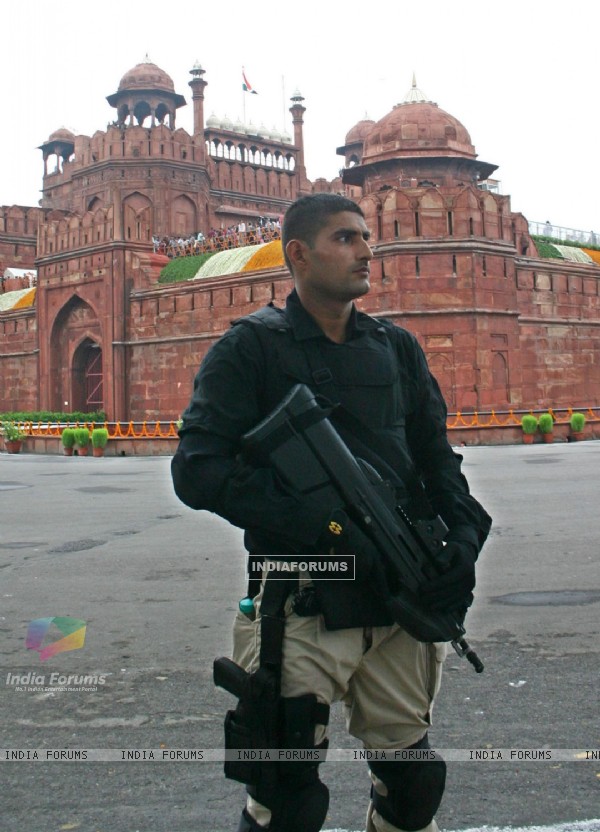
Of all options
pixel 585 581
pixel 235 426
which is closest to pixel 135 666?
pixel 235 426

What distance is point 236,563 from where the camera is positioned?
6.62 meters

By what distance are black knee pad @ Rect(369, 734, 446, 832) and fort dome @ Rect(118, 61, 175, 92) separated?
4318cm

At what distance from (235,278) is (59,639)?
21.4m

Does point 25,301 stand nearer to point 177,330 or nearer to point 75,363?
point 75,363

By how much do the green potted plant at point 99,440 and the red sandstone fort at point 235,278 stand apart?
19.2 feet

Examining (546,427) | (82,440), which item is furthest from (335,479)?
(82,440)

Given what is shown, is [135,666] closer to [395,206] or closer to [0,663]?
[0,663]

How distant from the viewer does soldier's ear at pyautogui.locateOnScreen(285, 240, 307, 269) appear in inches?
88.4

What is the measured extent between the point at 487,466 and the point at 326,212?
481 inches

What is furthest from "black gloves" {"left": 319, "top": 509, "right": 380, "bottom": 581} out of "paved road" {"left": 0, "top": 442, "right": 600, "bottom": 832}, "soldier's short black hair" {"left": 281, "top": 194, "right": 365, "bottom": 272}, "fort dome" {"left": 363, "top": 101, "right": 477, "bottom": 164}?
"fort dome" {"left": 363, "top": 101, "right": 477, "bottom": 164}

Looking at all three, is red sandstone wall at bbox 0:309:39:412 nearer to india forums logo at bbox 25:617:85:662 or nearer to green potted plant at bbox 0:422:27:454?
green potted plant at bbox 0:422:27:454

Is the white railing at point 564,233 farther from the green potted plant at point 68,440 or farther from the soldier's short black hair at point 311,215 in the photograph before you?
the soldier's short black hair at point 311,215

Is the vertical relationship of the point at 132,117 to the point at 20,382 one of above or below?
above

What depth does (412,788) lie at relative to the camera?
80.0 inches
